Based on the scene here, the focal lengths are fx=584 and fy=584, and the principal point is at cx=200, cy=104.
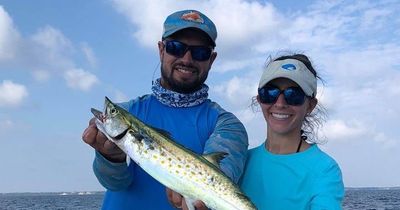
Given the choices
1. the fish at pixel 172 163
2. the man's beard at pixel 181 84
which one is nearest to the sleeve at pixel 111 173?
the fish at pixel 172 163

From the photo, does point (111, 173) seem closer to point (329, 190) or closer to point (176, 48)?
point (176, 48)

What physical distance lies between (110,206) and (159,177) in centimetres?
124

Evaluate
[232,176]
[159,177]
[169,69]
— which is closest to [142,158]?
[159,177]

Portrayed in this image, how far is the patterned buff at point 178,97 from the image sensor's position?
6.19 metres

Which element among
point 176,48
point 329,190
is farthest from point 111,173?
point 329,190

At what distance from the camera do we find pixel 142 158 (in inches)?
200

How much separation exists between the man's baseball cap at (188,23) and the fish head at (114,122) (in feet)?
4.18

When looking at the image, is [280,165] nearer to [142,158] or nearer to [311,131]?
[311,131]

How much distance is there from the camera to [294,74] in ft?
19.7

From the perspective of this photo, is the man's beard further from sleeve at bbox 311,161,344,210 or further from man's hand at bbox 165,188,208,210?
sleeve at bbox 311,161,344,210

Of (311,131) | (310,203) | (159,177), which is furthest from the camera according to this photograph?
(311,131)

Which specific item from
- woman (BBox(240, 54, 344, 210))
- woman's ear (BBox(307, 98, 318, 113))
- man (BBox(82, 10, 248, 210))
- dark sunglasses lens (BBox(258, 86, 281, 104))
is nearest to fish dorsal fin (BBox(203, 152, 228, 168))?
man (BBox(82, 10, 248, 210))

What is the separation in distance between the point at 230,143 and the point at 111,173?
1182 millimetres

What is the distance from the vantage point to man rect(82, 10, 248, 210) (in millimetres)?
5852
